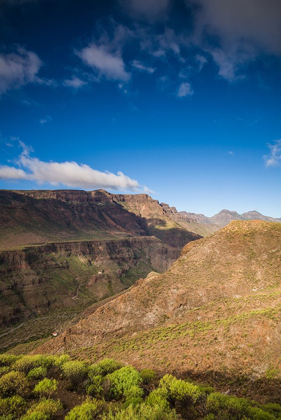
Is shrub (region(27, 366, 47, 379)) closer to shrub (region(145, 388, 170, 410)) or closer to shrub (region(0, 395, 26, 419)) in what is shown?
shrub (region(0, 395, 26, 419))

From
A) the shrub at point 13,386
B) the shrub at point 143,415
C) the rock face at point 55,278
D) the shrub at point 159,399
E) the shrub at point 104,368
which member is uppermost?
the shrub at point 143,415

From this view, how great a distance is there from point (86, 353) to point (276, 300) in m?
39.7

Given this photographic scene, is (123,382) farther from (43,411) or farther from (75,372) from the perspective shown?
(43,411)

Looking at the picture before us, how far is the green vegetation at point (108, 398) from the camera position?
17531 millimetres

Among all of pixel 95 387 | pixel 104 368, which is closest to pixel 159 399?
pixel 95 387

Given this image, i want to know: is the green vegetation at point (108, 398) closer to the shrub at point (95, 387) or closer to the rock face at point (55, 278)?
the shrub at point (95, 387)

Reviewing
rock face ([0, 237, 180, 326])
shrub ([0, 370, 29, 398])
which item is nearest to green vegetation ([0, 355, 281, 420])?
shrub ([0, 370, 29, 398])

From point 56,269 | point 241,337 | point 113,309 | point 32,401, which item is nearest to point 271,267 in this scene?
point 241,337

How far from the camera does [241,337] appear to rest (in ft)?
104

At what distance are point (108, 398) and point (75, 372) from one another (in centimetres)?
628

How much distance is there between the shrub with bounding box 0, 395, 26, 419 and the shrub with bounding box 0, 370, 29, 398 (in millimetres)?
2220

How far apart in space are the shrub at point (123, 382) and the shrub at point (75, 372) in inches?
173

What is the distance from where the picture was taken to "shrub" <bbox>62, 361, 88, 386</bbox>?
26531 mm

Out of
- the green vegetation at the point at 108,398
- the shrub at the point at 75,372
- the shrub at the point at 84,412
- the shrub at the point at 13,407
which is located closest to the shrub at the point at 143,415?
the green vegetation at the point at 108,398
